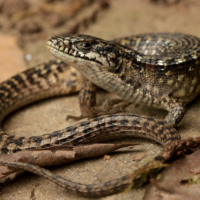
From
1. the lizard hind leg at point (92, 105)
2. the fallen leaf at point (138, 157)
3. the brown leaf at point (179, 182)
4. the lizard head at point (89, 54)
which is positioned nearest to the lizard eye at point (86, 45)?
the lizard head at point (89, 54)

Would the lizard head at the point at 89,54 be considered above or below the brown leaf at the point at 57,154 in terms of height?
above

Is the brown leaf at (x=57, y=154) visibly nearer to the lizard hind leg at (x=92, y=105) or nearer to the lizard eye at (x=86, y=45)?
the lizard hind leg at (x=92, y=105)

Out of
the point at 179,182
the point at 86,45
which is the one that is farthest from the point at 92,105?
the point at 179,182

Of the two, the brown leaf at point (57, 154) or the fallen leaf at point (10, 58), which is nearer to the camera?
the brown leaf at point (57, 154)

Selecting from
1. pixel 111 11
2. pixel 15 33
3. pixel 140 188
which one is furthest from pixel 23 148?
pixel 111 11

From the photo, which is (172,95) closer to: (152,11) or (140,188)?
(140,188)
